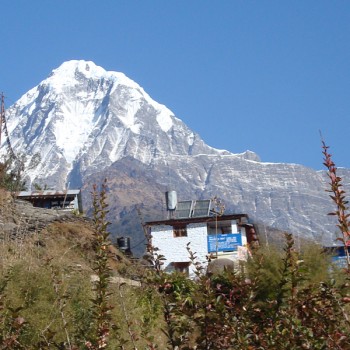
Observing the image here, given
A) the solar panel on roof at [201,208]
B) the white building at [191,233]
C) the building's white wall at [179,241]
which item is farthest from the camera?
the solar panel on roof at [201,208]

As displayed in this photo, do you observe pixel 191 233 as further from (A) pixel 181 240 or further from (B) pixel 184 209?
(B) pixel 184 209

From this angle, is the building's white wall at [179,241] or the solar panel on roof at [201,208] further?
the solar panel on roof at [201,208]

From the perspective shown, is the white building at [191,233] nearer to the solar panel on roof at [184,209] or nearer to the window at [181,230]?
the window at [181,230]

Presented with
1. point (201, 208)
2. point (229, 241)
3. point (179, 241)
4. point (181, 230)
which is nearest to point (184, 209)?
point (201, 208)

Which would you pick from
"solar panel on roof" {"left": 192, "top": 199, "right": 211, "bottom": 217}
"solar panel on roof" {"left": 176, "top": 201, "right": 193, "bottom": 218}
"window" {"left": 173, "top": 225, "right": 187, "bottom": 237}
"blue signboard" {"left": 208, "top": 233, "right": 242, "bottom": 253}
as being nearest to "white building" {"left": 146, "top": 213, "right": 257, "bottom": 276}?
"window" {"left": 173, "top": 225, "right": 187, "bottom": 237}

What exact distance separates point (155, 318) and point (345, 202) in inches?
454

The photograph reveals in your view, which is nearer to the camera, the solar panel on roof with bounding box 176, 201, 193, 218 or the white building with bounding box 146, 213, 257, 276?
the white building with bounding box 146, 213, 257, 276

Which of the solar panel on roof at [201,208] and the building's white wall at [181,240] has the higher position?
the solar panel on roof at [201,208]

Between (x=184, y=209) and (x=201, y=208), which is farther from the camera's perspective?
(x=184, y=209)

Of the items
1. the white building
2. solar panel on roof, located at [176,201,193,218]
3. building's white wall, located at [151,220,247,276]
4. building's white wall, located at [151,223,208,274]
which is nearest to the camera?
the white building

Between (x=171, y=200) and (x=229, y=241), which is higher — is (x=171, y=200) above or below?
above

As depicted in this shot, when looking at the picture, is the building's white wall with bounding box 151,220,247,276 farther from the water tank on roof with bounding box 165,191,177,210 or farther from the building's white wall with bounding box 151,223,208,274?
the water tank on roof with bounding box 165,191,177,210

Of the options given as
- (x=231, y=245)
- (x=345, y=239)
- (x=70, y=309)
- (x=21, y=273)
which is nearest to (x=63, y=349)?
(x=345, y=239)

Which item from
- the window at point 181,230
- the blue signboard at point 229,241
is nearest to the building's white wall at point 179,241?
the window at point 181,230
